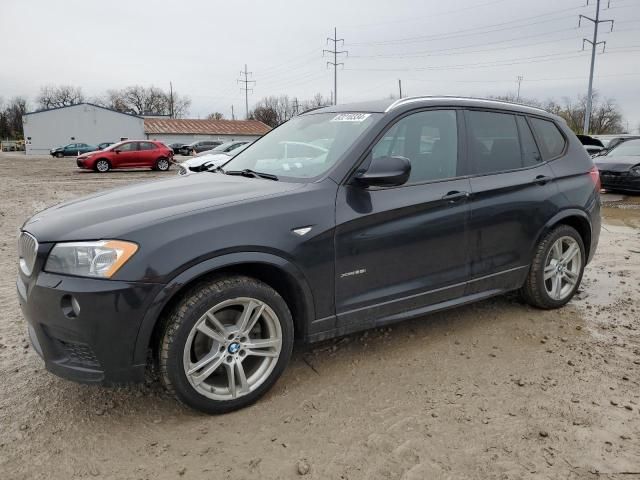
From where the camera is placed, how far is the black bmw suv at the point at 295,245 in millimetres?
2467

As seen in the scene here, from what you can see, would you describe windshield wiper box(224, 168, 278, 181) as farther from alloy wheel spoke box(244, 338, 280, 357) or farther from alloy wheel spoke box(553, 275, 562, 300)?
alloy wheel spoke box(553, 275, 562, 300)

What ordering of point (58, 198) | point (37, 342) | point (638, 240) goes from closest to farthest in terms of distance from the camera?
point (37, 342)
point (638, 240)
point (58, 198)

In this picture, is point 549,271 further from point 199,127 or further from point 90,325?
point 199,127

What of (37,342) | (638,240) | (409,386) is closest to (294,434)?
(409,386)

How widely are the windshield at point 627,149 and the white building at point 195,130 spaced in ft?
168

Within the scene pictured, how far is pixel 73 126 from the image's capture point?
187 feet

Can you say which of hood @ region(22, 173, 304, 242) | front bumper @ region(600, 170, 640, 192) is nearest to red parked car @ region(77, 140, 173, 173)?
front bumper @ region(600, 170, 640, 192)

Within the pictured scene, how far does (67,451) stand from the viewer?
2.48m

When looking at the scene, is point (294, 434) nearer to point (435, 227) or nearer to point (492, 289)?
point (435, 227)

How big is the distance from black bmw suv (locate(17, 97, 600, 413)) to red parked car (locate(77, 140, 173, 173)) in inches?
828

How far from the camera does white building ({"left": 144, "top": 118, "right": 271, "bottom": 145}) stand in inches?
2404

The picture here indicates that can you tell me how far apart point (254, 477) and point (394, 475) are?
652 mm

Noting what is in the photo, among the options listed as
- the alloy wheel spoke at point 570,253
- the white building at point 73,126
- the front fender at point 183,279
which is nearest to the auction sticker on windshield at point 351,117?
the front fender at point 183,279

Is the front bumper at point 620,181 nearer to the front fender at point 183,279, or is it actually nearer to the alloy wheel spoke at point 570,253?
the alloy wheel spoke at point 570,253
